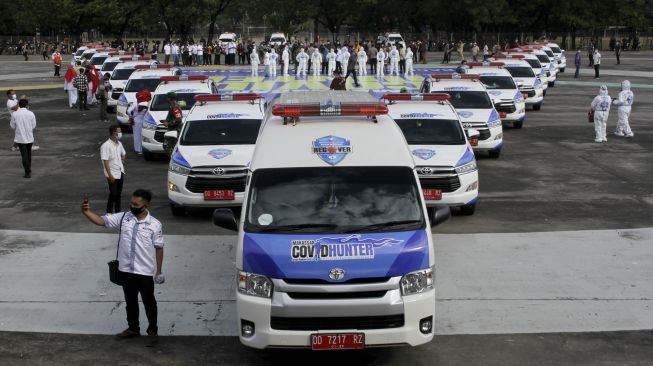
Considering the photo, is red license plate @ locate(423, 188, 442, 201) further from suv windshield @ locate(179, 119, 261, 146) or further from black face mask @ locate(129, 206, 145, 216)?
black face mask @ locate(129, 206, 145, 216)

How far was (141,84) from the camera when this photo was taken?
28688mm

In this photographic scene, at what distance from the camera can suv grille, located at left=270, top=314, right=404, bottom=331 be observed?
824 centimetres

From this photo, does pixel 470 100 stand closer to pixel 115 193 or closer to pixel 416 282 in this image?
pixel 115 193

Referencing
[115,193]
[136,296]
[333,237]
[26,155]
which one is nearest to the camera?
[333,237]

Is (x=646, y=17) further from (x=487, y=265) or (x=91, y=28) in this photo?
(x=487, y=265)

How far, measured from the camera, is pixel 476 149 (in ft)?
72.3

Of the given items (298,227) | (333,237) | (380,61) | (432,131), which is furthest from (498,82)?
(333,237)

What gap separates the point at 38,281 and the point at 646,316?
7.56 metres

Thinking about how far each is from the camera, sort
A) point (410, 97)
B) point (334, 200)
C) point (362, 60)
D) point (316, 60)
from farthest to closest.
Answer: point (316, 60)
point (362, 60)
point (410, 97)
point (334, 200)

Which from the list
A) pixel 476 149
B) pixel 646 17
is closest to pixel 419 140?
pixel 476 149

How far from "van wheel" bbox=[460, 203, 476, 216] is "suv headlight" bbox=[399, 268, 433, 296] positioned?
7426 millimetres

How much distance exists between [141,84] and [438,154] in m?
15.2

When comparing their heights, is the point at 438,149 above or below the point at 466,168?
above

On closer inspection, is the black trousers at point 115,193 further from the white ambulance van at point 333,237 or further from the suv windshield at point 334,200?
the suv windshield at point 334,200
